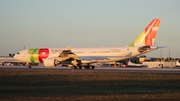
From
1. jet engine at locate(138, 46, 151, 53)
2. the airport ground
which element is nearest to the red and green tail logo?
jet engine at locate(138, 46, 151, 53)

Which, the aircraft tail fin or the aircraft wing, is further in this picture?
the aircraft tail fin

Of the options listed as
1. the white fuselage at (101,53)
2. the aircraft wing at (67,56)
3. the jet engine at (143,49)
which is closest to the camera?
the jet engine at (143,49)

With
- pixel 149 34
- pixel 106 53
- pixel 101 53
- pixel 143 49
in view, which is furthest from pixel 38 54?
pixel 149 34

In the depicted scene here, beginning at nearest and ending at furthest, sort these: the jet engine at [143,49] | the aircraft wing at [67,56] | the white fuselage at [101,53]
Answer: the jet engine at [143,49], the white fuselage at [101,53], the aircraft wing at [67,56]

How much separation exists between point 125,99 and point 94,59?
4085cm

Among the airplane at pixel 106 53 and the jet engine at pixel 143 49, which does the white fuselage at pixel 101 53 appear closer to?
the airplane at pixel 106 53

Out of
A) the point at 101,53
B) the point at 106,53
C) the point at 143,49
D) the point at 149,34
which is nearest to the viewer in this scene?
the point at 143,49

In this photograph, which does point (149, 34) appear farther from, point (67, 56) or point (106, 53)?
point (67, 56)

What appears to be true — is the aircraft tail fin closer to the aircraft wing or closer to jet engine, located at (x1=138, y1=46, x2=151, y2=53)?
jet engine, located at (x1=138, y1=46, x2=151, y2=53)

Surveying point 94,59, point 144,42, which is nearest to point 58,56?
point 94,59

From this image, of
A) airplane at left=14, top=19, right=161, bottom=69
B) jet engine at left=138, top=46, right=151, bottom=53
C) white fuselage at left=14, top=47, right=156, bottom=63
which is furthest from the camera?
white fuselage at left=14, top=47, right=156, bottom=63

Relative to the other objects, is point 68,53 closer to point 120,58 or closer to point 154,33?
point 120,58

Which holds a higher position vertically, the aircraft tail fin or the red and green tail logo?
the aircraft tail fin

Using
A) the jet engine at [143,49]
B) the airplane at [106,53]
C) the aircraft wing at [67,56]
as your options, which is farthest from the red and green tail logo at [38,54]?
the jet engine at [143,49]
